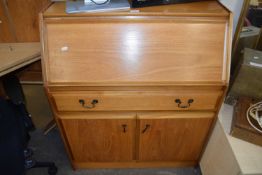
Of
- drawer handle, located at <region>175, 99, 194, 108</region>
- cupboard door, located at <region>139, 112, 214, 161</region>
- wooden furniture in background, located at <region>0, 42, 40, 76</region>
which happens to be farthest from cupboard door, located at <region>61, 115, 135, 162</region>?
wooden furniture in background, located at <region>0, 42, 40, 76</region>

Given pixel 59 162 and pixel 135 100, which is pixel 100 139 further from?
pixel 59 162

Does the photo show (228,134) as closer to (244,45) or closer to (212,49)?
(212,49)

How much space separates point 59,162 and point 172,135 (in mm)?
902

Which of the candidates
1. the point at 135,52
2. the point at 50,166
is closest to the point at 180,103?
the point at 135,52

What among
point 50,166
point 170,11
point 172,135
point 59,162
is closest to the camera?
point 170,11

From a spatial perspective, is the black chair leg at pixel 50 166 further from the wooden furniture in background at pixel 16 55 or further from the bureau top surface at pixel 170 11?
the bureau top surface at pixel 170 11

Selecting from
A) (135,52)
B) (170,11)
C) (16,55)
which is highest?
(170,11)

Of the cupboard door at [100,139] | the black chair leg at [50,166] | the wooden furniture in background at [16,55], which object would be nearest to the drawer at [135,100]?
the cupboard door at [100,139]

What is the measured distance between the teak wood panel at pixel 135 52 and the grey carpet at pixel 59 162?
806 millimetres

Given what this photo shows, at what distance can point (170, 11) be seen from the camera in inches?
38.3

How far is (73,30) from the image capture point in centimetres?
96

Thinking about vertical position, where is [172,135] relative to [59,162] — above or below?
above

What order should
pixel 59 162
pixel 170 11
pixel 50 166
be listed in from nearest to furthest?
pixel 170 11
pixel 50 166
pixel 59 162

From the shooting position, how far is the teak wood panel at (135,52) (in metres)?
0.96
